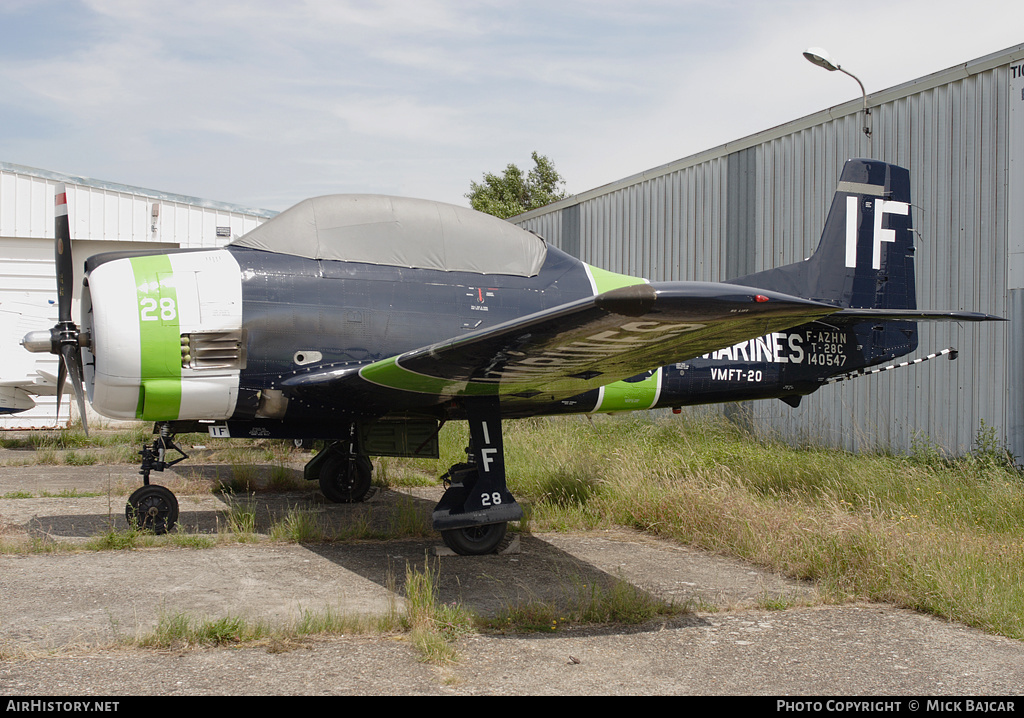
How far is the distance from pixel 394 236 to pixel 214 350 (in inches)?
65.7

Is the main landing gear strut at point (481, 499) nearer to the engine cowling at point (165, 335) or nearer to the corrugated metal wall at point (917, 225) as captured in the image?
the engine cowling at point (165, 335)

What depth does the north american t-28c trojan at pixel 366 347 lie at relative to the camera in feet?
18.8

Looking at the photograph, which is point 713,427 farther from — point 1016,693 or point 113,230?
point 113,230

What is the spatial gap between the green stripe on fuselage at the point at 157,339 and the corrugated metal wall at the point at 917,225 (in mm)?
7904

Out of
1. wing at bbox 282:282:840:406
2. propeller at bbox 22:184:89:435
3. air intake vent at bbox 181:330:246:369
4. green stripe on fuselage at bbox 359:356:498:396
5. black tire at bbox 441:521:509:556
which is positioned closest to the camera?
wing at bbox 282:282:840:406

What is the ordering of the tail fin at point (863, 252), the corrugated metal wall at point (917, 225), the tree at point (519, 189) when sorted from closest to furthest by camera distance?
the tail fin at point (863, 252)
the corrugated metal wall at point (917, 225)
the tree at point (519, 189)

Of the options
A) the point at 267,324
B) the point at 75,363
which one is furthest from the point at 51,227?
the point at 267,324

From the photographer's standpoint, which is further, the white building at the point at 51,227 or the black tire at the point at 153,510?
the white building at the point at 51,227

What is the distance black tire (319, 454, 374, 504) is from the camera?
8.55 meters

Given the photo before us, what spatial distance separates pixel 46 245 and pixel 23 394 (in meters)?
4.26

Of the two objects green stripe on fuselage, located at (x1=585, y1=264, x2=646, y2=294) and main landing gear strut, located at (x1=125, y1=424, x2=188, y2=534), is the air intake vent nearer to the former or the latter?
main landing gear strut, located at (x1=125, y1=424, x2=188, y2=534)

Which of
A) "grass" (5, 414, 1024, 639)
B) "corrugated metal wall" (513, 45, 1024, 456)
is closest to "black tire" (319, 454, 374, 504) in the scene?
"grass" (5, 414, 1024, 639)

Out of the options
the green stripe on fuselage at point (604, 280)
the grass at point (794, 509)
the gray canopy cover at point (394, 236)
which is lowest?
the grass at point (794, 509)

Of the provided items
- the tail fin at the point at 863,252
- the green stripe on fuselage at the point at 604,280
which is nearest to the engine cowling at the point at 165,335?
the green stripe on fuselage at the point at 604,280
